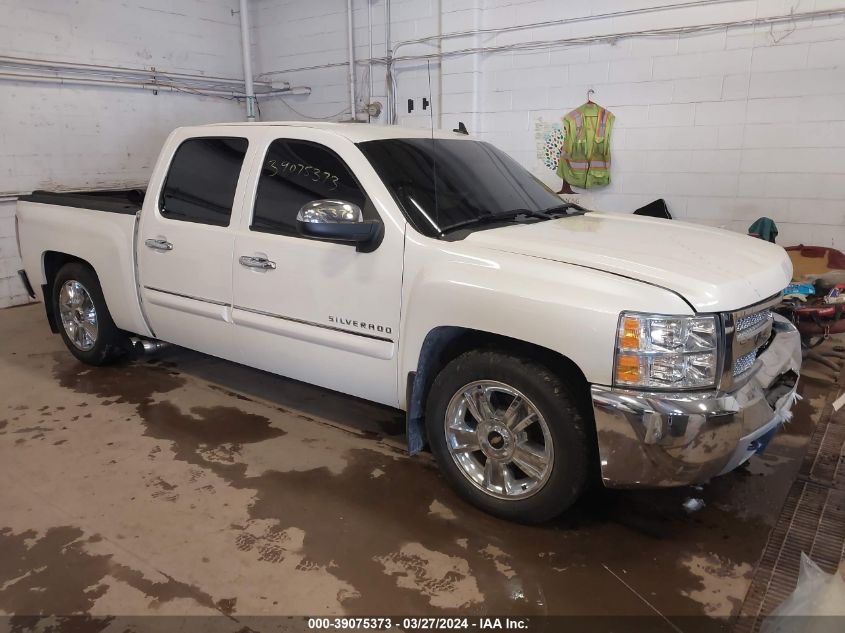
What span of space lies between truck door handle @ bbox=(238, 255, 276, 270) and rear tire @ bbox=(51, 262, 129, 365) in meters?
1.71

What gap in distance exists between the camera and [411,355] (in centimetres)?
302

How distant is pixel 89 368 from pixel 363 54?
5851mm

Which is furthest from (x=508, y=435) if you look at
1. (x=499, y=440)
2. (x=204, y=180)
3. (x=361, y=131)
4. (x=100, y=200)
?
(x=100, y=200)

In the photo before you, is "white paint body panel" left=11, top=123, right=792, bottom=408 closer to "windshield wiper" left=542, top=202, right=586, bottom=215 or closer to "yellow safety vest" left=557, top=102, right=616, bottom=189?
"windshield wiper" left=542, top=202, right=586, bottom=215

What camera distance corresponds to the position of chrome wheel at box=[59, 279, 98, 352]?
15.9ft

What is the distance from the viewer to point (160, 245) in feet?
13.3

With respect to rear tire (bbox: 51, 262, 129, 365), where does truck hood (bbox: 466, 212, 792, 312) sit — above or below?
above

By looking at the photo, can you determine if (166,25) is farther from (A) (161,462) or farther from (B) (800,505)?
(B) (800,505)

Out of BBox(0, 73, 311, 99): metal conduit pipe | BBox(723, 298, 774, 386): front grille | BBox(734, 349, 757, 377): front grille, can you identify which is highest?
BBox(0, 73, 311, 99): metal conduit pipe

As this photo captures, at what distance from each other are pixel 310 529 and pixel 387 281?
1.20m

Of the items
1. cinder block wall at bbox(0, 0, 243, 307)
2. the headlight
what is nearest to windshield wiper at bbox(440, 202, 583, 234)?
the headlight

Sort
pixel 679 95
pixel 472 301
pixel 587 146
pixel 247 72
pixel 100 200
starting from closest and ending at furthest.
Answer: pixel 472 301 < pixel 100 200 < pixel 679 95 < pixel 587 146 < pixel 247 72

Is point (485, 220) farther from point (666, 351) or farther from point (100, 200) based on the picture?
point (100, 200)

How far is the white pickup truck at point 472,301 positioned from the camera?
2432 millimetres
